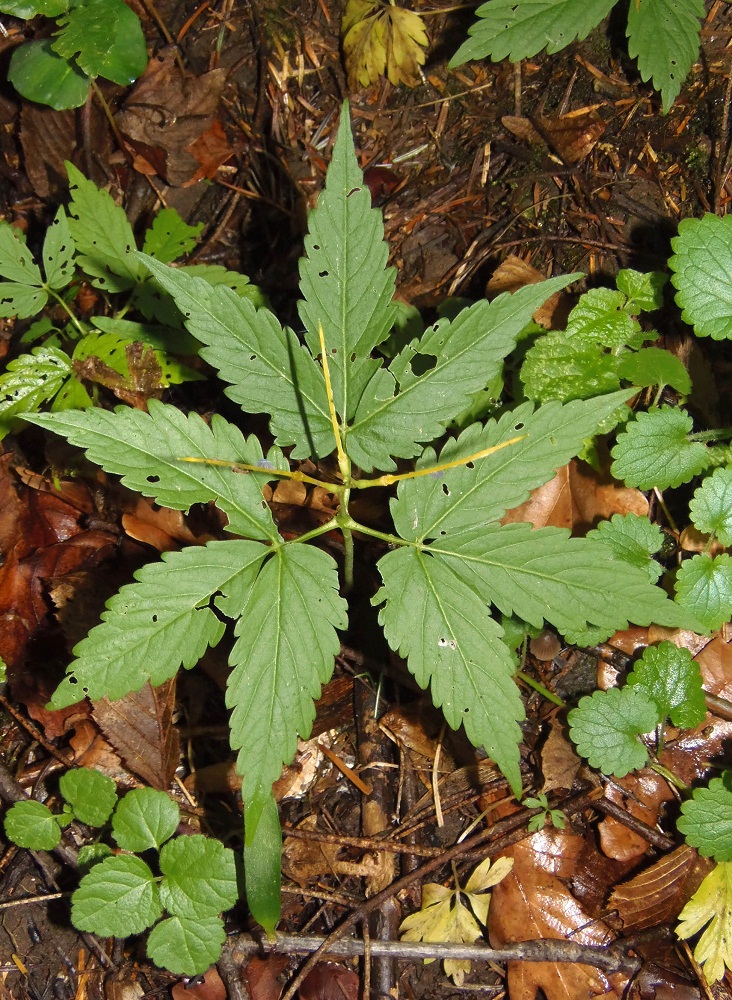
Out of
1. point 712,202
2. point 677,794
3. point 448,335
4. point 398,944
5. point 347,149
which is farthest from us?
point 712,202

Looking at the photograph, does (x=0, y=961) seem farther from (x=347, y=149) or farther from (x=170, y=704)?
(x=347, y=149)

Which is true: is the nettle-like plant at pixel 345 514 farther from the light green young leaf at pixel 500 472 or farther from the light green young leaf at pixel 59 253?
the light green young leaf at pixel 59 253

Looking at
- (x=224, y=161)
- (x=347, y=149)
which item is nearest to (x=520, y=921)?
(x=347, y=149)

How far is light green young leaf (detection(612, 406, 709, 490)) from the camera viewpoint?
8.68 ft

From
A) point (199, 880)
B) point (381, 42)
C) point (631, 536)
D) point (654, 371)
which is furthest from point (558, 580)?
point (381, 42)

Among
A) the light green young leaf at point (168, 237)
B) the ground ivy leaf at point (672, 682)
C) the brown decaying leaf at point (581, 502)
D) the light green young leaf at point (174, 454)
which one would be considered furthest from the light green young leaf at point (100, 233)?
the ground ivy leaf at point (672, 682)

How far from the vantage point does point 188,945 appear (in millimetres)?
2350

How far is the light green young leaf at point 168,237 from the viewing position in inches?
124

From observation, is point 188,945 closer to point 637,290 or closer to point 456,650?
point 456,650

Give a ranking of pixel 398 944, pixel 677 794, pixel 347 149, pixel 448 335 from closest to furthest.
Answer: pixel 347 149 → pixel 448 335 → pixel 398 944 → pixel 677 794

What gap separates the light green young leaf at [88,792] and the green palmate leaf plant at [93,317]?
54.4 inches

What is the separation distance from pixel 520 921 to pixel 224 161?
3.46 meters

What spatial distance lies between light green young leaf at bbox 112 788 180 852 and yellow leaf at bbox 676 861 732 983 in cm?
171

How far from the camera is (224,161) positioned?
145 inches
